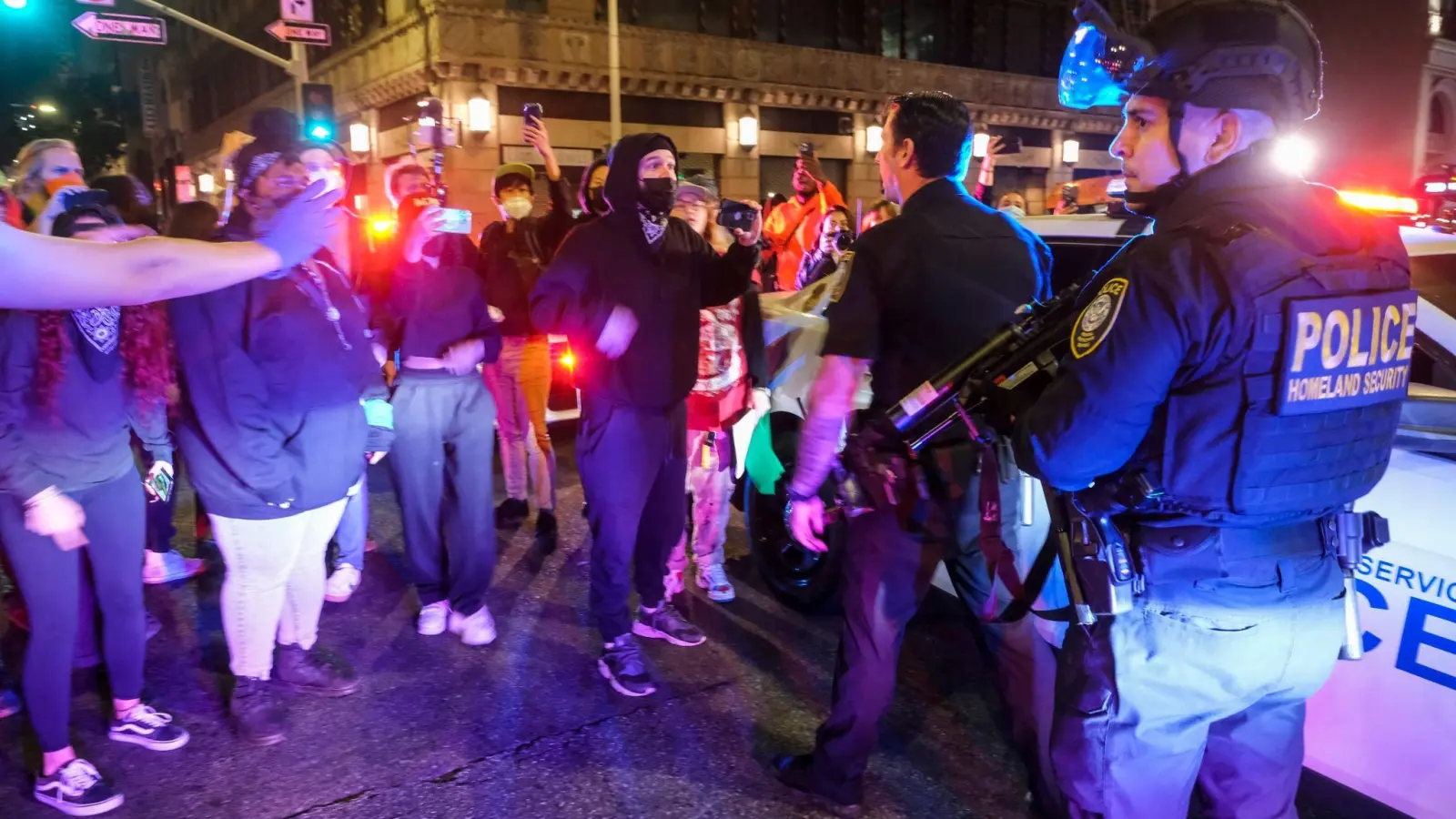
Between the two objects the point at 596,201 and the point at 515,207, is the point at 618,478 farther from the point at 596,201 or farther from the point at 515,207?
the point at 515,207

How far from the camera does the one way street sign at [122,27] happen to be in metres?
11.7

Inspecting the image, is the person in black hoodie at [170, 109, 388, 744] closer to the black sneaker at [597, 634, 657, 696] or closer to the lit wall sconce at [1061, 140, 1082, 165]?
the black sneaker at [597, 634, 657, 696]

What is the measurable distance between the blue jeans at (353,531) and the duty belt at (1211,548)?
358 centimetres

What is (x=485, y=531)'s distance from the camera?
3797 millimetres

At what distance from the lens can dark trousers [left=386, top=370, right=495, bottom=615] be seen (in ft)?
12.1

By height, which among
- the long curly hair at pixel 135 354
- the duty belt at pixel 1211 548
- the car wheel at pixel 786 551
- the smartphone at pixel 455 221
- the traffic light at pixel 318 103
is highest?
the traffic light at pixel 318 103

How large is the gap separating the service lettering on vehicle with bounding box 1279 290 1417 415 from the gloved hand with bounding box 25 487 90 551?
116 inches

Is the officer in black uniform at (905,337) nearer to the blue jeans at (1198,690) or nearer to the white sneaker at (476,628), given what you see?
the blue jeans at (1198,690)

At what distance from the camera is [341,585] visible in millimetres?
4254

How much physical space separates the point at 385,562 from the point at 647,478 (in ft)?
7.06

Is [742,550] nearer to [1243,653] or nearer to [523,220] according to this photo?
[523,220]

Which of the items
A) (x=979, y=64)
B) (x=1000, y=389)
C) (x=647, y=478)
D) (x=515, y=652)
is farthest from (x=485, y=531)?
(x=979, y=64)

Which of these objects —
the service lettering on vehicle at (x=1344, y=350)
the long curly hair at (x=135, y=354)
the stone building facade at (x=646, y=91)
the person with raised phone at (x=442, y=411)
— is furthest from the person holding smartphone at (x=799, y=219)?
the stone building facade at (x=646, y=91)

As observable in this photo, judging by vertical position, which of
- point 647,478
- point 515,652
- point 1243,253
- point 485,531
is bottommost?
point 515,652
